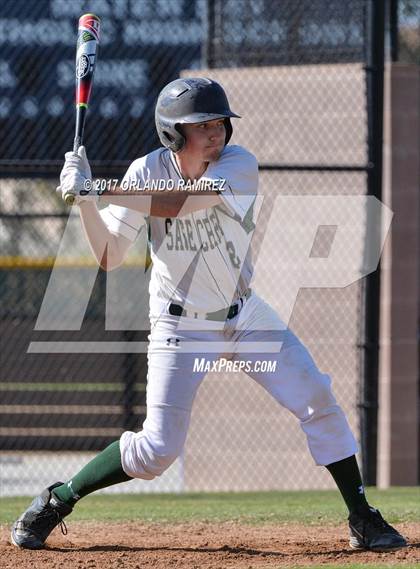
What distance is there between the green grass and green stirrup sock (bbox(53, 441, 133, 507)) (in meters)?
1.21

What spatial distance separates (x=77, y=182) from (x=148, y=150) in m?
5.53

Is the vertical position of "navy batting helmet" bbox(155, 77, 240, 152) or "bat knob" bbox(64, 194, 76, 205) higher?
"navy batting helmet" bbox(155, 77, 240, 152)

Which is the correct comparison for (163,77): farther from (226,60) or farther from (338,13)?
(338,13)

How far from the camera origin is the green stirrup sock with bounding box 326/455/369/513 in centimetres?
483

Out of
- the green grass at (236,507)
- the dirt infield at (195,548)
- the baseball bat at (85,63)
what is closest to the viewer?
the dirt infield at (195,548)

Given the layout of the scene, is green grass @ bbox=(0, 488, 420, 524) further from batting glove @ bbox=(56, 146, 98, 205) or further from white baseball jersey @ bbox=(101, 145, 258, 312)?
batting glove @ bbox=(56, 146, 98, 205)

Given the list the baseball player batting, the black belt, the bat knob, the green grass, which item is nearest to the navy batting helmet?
the baseball player batting

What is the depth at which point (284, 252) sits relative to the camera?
905cm

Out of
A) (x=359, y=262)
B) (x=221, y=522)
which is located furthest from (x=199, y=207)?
(x=359, y=262)

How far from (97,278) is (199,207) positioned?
7.96 meters

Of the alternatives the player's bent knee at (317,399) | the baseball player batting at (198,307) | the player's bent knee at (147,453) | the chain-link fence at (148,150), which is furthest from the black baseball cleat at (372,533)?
the chain-link fence at (148,150)

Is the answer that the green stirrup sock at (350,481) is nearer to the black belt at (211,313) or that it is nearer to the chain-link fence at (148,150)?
the black belt at (211,313)

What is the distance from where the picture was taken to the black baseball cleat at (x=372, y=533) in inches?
187

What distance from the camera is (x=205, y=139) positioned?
4723 mm
